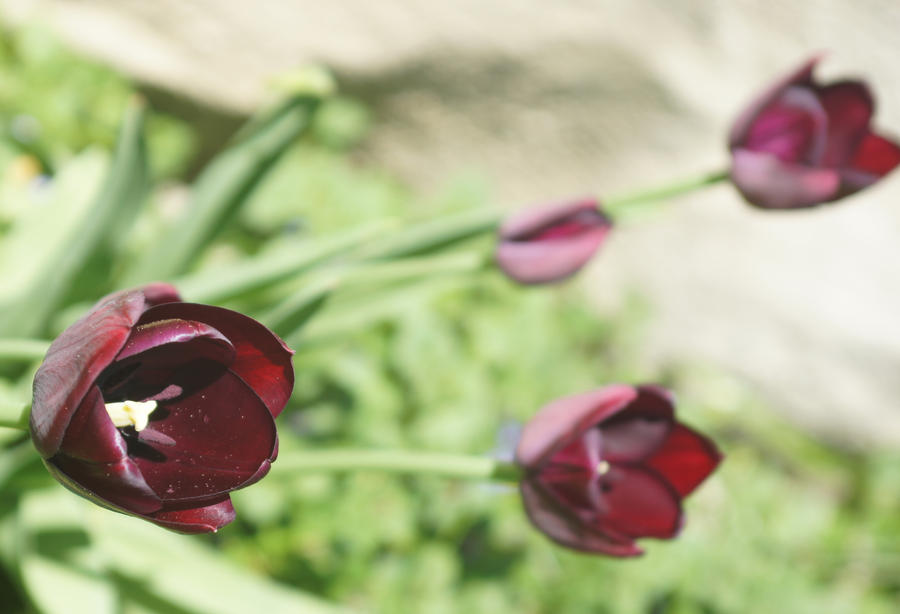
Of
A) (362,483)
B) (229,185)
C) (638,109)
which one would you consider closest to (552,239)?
(229,185)

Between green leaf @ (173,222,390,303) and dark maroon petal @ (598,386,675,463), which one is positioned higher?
green leaf @ (173,222,390,303)

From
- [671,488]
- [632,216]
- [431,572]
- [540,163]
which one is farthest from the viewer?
[540,163]

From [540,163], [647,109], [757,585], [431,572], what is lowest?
[757,585]

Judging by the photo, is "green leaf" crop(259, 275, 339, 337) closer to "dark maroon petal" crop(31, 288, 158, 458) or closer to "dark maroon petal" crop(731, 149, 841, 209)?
Result: "dark maroon petal" crop(31, 288, 158, 458)

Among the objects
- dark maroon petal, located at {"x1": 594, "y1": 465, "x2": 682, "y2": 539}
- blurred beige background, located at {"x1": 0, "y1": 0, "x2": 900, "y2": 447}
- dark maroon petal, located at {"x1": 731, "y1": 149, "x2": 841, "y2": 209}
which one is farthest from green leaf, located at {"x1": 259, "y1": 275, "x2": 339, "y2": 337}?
blurred beige background, located at {"x1": 0, "y1": 0, "x2": 900, "y2": 447}

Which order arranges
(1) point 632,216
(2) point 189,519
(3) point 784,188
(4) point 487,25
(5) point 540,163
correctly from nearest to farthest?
(2) point 189,519, (3) point 784,188, (1) point 632,216, (4) point 487,25, (5) point 540,163

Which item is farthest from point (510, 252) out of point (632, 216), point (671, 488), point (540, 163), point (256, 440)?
point (540, 163)

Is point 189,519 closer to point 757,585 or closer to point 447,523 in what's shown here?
point 447,523

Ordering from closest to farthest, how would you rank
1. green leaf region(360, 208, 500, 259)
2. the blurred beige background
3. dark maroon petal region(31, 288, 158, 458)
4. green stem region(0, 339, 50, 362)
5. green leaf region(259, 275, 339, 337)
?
dark maroon petal region(31, 288, 158, 458)
green stem region(0, 339, 50, 362)
green leaf region(259, 275, 339, 337)
green leaf region(360, 208, 500, 259)
the blurred beige background
